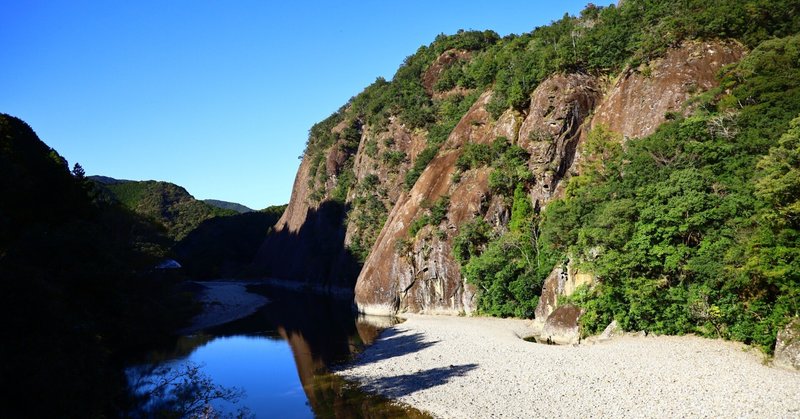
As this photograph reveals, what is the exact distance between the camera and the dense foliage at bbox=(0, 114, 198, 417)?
835 cm

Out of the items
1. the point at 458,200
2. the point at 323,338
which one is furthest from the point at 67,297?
the point at 458,200

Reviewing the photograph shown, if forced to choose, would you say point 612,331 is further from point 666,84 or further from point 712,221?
point 666,84

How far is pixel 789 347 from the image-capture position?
15.0 meters

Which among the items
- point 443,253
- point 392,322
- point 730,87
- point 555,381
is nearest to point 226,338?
point 392,322

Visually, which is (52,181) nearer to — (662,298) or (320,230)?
(662,298)

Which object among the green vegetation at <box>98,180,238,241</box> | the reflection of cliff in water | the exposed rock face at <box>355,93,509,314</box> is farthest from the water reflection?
the green vegetation at <box>98,180,238,241</box>

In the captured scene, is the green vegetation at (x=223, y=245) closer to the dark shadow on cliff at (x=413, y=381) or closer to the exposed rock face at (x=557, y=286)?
the exposed rock face at (x=557, y=286)

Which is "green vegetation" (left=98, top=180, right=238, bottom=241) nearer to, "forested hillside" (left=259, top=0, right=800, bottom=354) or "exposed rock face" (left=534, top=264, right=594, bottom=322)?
"forested hillside" (left=259, top=0, right=800, bottom=354)

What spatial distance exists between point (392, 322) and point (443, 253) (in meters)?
7.51

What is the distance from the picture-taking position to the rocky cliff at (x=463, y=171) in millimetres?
30500

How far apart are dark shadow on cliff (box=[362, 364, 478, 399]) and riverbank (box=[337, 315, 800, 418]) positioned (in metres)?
0.04

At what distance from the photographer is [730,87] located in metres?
25.6

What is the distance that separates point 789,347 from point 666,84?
20.9m

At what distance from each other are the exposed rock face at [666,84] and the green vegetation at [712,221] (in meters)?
3.25
